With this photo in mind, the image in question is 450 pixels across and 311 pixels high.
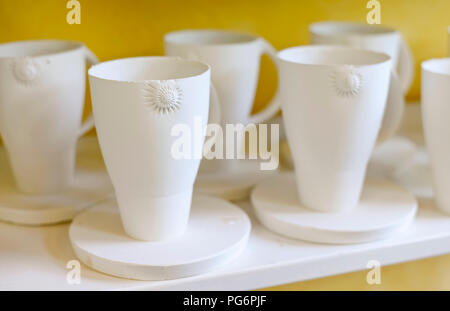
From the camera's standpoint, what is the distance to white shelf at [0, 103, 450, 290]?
538mm

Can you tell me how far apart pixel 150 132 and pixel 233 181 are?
0.22 m

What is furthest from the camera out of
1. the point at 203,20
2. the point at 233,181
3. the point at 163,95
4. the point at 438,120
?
the point at 203,20

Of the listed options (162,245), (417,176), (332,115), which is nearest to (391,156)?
(417,176)

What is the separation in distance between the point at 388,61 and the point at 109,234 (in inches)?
12.1

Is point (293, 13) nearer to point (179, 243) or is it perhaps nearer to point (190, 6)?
point (190, 6)

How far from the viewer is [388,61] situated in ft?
1.96

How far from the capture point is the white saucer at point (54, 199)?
64cm

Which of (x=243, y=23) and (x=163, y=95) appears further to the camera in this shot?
(x=243, y=23)

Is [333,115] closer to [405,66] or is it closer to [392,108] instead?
[392,108]

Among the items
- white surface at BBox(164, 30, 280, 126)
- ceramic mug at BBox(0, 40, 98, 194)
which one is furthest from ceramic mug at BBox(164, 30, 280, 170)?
ceramic mug at BBox(0, 40, 98, 194)

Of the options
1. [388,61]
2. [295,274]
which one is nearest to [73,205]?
[295,274]

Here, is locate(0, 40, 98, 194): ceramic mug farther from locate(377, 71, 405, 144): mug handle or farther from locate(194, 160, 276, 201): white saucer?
locate(377, 71, 405, 144): mug handle

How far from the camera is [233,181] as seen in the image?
2.39 ft

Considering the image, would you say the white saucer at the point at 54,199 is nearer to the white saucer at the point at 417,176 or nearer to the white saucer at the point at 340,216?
the white saucer at the point at 340,216
